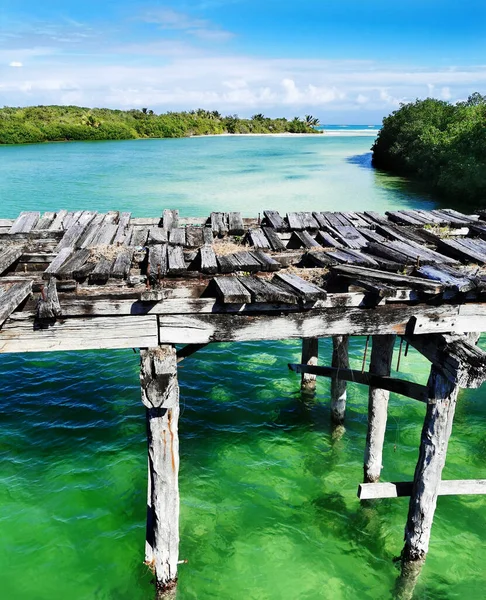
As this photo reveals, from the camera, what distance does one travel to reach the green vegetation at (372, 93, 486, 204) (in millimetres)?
31203

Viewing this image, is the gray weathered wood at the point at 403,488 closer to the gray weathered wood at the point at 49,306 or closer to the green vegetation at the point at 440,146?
the gray weathered wood at the point at 49,306

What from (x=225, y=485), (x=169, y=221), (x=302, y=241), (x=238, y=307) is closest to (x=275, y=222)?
(x=302, y=241)

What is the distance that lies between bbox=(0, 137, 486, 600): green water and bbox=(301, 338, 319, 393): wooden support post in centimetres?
36

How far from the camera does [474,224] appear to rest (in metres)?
8.36

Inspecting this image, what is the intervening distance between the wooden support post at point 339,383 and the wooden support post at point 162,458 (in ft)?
13.7

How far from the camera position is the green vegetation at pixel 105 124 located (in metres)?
80.1

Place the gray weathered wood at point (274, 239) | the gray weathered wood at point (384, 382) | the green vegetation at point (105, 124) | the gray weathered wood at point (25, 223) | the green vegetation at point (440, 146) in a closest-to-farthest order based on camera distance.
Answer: the gray weathered wood at point (384, 382)
the gray weathered wood at point (274, 239)
the gray weathered wood at point (25, 223)
the green vegetation at point (440, 146)
the green vegetation at point (105, 124)

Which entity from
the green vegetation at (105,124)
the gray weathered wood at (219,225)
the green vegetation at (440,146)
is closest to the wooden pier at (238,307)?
the gray weathered wood at (219,225)

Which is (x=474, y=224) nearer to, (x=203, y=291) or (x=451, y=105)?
(x=203, y=291)

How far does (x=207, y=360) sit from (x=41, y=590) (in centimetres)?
678

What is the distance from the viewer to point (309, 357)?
10438 millimetres

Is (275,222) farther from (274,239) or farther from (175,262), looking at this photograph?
(175,262)

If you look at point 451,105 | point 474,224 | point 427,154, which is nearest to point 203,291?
point 474,224

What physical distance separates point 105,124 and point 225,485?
94260 millimetres
